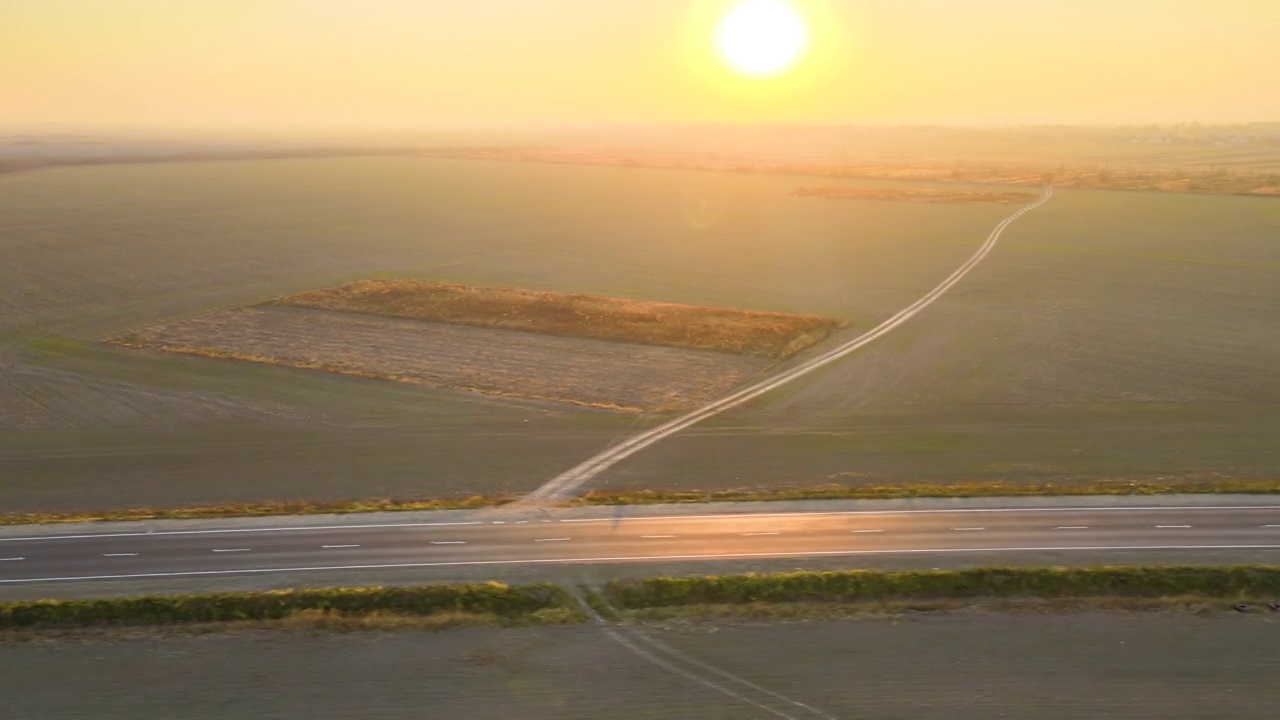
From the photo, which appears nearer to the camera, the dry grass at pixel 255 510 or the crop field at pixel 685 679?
the crop field at pixel 685 679

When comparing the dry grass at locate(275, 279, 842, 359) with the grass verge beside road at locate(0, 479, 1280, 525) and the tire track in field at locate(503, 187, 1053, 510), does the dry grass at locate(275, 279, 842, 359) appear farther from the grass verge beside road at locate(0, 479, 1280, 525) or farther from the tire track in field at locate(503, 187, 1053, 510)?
the grass verge beside road at locate(0, 479, 1280, 525)

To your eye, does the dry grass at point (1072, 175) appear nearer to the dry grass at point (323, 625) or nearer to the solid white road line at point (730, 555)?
the solid white road line at point (730, 555)

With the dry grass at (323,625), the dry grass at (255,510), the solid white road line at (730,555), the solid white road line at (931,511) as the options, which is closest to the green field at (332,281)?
the dry grass at (255,510)

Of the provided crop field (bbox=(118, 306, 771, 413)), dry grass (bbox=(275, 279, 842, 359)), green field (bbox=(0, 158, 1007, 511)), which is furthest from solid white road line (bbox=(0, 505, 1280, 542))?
dry grass (bbox=(275, 279, 842, 359))

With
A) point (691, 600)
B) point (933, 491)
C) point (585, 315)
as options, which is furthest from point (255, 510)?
point (585, 315)

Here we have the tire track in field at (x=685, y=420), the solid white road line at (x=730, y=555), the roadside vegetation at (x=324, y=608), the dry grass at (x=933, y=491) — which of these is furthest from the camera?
the tire track in field at (x=685, y=420)

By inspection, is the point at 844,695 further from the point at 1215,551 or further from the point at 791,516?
the point at 1215,551

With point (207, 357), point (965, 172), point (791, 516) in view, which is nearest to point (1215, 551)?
point (791, 516)
